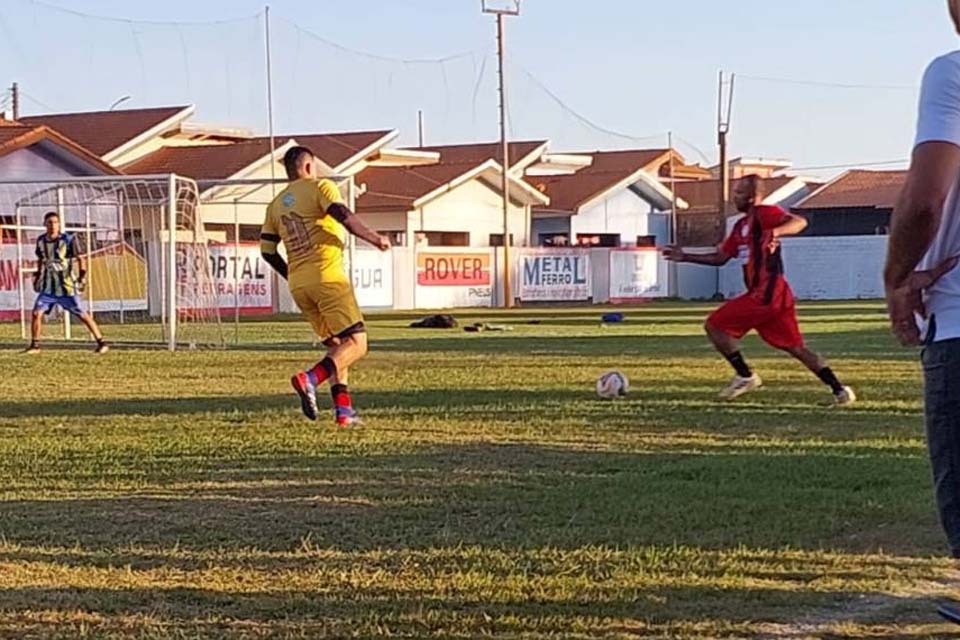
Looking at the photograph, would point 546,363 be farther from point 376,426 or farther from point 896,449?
point 896,449

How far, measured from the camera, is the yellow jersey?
1098 cm

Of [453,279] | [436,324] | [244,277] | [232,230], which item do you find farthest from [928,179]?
[453,279]

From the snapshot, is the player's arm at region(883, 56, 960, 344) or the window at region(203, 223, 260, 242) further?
the window at region(203, 223, 260, 242)

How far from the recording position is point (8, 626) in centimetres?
511

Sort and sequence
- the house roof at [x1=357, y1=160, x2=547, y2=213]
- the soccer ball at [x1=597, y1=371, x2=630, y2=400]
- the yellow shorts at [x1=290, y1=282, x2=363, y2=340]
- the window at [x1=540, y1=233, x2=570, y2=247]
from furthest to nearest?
the window at [x1=540, y1=233, x2=570, y2=247]
the house roof at [x1=357, y1=160, x2=547, y2=213]
the soccer ball at [x1=597, y1=371, x2=630, y2=400]
the yellow shorts at [x1=290, y1=282, x2=363, y2=340]

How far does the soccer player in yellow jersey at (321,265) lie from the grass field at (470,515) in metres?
0.49

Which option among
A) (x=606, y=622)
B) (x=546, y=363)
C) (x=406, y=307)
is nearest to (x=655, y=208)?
(x=406, y=307)

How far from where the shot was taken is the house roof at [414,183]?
5200 centimetres

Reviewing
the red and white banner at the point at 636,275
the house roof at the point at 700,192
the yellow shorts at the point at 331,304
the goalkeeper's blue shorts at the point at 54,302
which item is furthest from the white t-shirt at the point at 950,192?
the house roof at the point at 700,192

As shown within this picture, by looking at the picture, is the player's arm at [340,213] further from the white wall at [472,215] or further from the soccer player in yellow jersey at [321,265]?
the white wall at [472,215]

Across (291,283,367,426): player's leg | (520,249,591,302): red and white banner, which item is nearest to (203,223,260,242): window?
(520,249,591,302): red and white banner

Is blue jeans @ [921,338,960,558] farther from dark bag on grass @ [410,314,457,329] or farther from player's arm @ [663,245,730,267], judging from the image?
dark bag on grass @ [410,314,457,329]

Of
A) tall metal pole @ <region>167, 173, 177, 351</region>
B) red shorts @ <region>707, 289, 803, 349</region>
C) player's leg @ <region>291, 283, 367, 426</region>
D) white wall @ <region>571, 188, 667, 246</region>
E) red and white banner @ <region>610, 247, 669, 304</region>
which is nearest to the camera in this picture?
player's leg @ <region>291, 283, 367, 426</region>

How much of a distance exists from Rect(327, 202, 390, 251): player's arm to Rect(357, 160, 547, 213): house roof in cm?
4060
